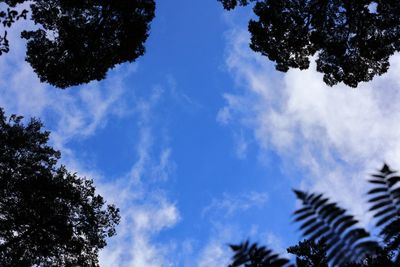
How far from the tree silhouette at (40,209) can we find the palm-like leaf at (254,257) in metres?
24.0

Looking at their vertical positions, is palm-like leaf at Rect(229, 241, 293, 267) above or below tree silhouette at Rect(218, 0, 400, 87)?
below

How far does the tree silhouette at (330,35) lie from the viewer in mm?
20078

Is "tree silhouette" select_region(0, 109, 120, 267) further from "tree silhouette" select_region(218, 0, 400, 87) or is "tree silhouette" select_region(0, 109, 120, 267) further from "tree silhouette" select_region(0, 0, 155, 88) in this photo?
"tree silhouette" select_region(218, 0, 400, 87)

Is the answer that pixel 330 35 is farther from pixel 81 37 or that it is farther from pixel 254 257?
pixel 254 257

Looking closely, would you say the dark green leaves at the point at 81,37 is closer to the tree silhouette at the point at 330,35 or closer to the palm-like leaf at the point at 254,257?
the tree silhouette at the point at 330,35

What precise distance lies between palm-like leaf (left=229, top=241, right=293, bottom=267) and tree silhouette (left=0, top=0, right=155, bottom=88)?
18189 millimetres

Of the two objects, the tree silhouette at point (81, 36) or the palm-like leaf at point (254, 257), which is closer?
the palm-like leaf at point (254, 257)

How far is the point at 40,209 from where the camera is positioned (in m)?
24.0

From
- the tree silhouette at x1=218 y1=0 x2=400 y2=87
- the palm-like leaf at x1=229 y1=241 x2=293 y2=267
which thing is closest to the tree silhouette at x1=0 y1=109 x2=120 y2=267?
the tree silhouette at x1=218 y1=0 x2=400 y2=87

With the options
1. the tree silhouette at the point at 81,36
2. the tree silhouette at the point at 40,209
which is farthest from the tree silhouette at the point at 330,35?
the tree silhouette at the point at 40,209

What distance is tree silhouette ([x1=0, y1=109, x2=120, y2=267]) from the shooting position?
78.3 ft

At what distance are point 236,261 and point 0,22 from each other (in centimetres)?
1430

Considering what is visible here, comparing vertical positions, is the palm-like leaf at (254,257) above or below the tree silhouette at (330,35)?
below

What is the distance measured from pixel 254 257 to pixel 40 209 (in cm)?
2418
